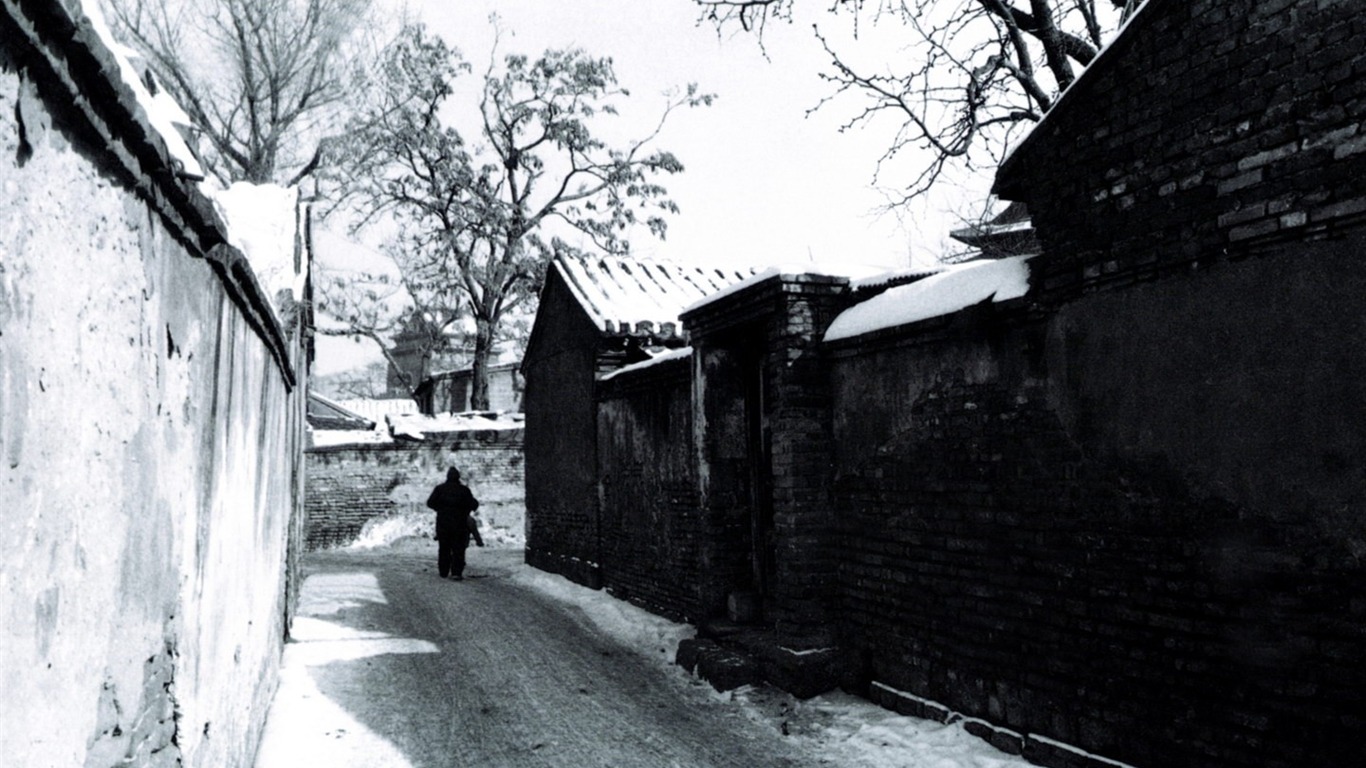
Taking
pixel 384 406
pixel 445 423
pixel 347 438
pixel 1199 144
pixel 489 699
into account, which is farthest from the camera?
pixel 384 406

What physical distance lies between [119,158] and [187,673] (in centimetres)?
165

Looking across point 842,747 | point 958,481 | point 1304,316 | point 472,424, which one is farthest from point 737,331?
point 472,424

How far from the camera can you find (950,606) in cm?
531

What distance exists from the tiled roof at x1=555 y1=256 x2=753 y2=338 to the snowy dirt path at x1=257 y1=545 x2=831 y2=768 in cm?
384

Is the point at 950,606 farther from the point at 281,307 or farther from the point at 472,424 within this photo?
the point at 472,424

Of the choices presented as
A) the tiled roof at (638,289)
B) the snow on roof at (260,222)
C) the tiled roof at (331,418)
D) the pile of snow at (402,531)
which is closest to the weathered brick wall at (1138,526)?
the snow on roof at (260,222)

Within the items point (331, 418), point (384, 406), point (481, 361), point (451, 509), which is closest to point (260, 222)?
point (451, 509)

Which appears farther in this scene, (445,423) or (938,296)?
(445,423)

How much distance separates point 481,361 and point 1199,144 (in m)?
23.0

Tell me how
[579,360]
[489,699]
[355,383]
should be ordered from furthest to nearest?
[355,383] → [579,360] → [489,699]

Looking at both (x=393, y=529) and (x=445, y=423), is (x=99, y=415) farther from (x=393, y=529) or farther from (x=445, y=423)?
(x=445, y=423)

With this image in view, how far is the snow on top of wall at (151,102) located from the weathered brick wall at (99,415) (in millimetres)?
73

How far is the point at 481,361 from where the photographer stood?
1004 inches

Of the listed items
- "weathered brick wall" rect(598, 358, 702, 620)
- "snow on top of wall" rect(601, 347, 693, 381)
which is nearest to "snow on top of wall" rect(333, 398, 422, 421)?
"weathered brick wall" rect(598, 358, 702, 620)
